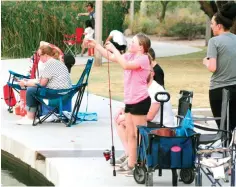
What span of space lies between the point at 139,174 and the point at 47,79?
12.5 feet

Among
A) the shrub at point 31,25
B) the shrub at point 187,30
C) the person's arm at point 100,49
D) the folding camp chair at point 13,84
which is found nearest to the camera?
the person's arm at point 100,49

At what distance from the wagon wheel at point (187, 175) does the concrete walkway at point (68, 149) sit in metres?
0.06

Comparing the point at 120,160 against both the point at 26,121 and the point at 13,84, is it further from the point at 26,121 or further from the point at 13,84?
the point at 13,84

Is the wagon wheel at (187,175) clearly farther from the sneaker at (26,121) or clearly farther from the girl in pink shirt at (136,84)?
the sneaker at (26,121)

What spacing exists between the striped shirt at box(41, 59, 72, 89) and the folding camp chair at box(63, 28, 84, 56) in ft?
50.1

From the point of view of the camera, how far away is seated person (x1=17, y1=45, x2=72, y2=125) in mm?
11195

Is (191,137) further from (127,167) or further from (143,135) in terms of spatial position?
(127,167)

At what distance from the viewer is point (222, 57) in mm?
7930

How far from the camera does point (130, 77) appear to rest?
7.90 m

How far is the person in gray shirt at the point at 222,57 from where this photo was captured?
789cm

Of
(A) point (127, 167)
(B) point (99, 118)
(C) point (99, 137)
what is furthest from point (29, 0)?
(A) point (127, 167)

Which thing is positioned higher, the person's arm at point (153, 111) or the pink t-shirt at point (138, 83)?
the pink t-shirt at point (138, 83)

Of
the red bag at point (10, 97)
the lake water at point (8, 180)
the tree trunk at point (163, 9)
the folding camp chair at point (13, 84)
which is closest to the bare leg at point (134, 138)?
the lake water at point (8, 180)

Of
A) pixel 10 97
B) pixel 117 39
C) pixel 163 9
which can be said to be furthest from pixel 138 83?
pixel 163 9
